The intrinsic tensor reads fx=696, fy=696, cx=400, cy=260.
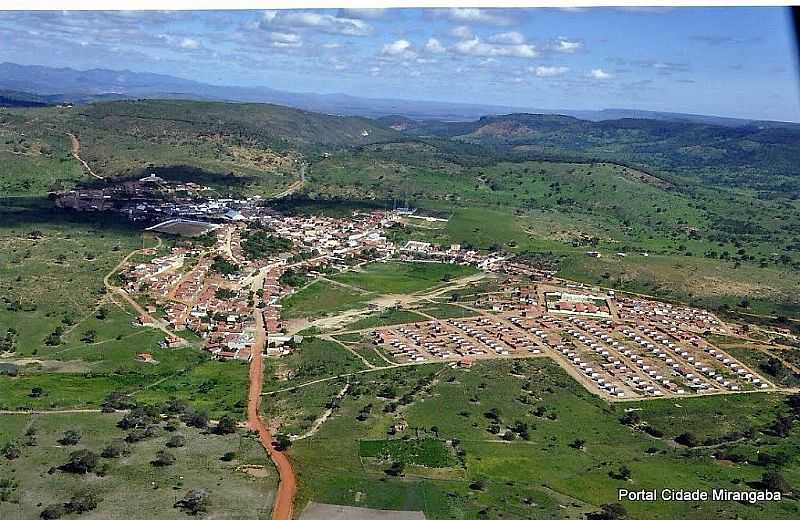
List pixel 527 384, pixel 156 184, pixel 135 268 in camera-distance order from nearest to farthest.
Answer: pixel 527 384 < pixel 135 268 < pixel 156 184

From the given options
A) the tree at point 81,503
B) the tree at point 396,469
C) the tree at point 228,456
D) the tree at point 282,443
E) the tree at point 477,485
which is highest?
the tree at point 81,503

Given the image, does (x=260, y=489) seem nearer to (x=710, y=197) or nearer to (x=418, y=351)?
(x=418, y=351)

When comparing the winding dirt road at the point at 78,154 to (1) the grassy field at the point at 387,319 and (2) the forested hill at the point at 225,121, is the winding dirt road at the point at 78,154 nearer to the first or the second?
(2) the forested hill at the point at 225,121

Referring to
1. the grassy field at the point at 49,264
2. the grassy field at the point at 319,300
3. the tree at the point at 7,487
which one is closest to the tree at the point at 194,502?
the tree at the point at 7,487

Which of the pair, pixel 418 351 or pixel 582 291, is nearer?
pixel 418 351

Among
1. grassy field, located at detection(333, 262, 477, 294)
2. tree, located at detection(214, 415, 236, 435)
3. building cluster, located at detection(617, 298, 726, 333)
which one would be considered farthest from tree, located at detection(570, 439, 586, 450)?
grassy field, located at detection(333, 262, 477, 294)

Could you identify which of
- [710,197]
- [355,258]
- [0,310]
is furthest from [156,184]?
[710,197]

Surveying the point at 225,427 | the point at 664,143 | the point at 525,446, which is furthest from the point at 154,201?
the point at 664,143
